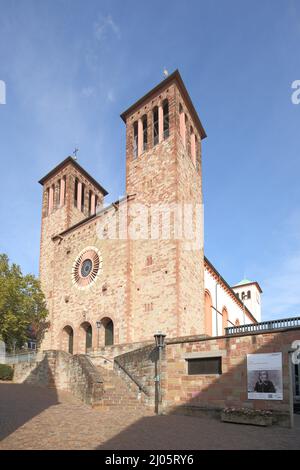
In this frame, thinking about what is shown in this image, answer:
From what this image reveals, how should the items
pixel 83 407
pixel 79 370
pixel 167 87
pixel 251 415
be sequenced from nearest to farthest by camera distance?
pixel 251 415
pixel 83 407
pixel 79 370
pixel 167 87

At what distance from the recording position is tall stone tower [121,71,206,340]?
24.3m

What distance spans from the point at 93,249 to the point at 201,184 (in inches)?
394

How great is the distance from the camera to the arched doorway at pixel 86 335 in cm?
2858

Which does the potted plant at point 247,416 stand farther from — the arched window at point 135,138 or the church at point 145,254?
Answer: the arched window at point 135,138

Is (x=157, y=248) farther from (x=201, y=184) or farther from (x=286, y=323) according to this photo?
(x=286, y=323)

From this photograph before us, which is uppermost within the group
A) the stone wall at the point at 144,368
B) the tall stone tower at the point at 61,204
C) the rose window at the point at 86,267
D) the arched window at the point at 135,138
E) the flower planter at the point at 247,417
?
the arched window at the point at 135,138

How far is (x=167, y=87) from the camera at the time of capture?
29.8m

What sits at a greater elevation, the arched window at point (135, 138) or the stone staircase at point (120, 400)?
the arched window at point (135, 138)

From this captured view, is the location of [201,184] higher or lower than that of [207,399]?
higher

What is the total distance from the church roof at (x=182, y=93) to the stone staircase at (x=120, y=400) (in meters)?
21.3

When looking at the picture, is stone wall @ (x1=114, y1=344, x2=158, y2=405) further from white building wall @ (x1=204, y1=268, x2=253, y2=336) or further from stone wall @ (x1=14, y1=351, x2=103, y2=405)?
white building wall @ (x1=204, y1=268, x2=253, y2=336)

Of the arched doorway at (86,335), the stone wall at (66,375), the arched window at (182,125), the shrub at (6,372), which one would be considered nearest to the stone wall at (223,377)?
the stone wall at (66,375)

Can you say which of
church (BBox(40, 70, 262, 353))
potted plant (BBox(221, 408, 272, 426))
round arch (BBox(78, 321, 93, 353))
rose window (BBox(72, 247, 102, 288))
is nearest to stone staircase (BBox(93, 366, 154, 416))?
potted plant (BBox(221, 408, 272, 426))
